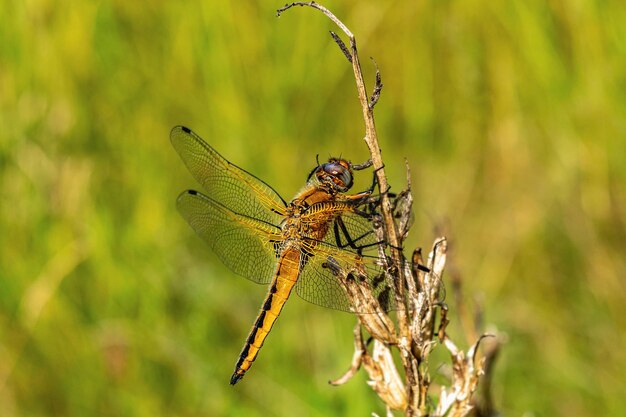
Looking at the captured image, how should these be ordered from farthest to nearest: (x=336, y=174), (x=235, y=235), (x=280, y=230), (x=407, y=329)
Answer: (x=235, y=235)
(x=280, y=230)
(x=336, y=174)
(x=407, y=329)

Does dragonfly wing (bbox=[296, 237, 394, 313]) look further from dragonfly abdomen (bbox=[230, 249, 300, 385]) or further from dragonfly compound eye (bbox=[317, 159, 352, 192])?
dragonfly compound eye (bbox=[317, 159, 352, 192])

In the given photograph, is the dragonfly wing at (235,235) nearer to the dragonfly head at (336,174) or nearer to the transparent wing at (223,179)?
the transparent wing at (223,179)

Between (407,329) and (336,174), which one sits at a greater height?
(336,174)

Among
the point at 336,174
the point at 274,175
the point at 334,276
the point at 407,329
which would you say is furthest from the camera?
the point at 274,175

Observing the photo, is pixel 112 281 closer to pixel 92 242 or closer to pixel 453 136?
pixel 92 242

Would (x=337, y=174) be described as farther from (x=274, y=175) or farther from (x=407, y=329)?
(x=274, y=175)

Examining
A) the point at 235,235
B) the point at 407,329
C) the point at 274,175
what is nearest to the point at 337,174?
the point at 235,235

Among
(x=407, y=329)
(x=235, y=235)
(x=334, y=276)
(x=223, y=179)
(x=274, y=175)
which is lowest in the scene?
(x=407, y=329)

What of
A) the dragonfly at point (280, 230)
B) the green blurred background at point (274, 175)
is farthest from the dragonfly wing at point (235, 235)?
the green blurred background at point (274, 175)
